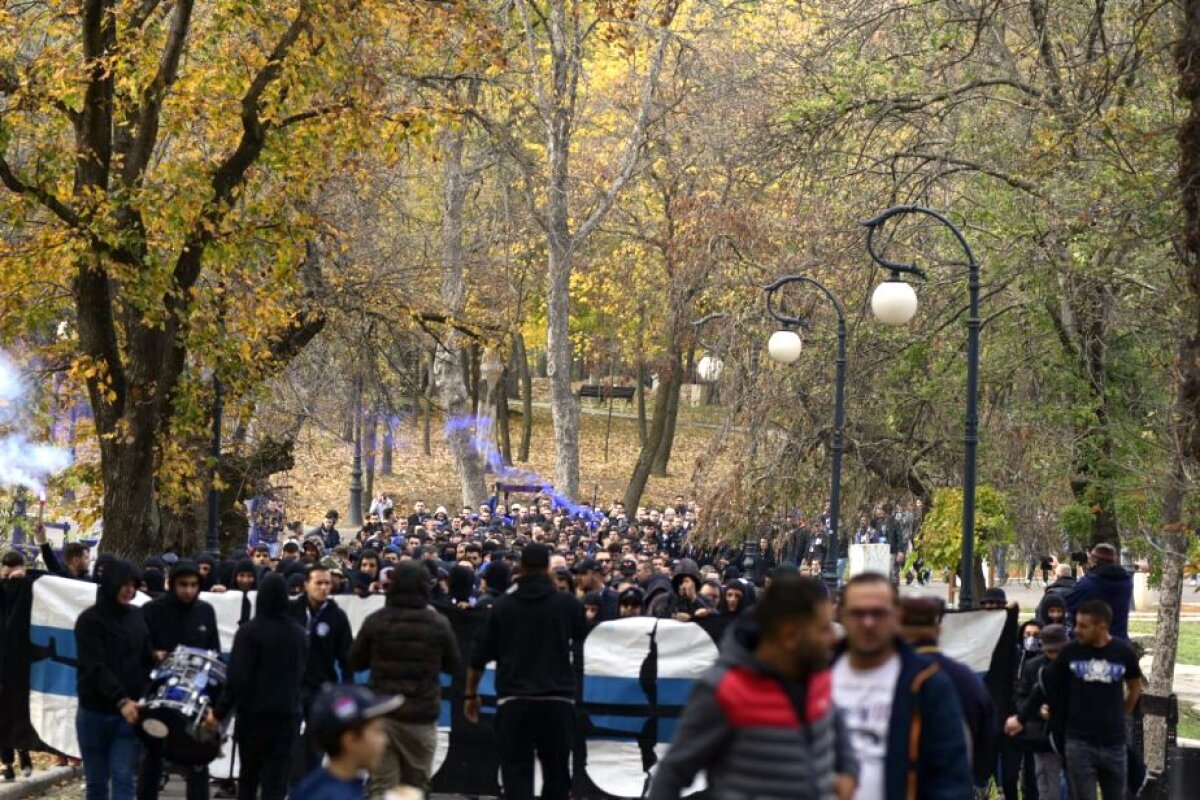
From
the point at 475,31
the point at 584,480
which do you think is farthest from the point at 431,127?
the point at 584,480

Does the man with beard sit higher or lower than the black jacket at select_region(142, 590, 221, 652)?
higher

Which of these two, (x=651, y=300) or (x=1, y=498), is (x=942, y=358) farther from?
(x=651, y=300)

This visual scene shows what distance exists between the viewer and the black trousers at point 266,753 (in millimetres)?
11250

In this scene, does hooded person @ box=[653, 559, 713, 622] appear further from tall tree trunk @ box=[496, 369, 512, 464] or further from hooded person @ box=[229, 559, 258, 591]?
tall tree trunk @ box=[496, 369, 512, 464]

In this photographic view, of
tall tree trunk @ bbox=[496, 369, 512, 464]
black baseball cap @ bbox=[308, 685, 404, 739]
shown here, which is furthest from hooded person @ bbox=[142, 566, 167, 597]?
tall tree trunk @ bbox=[496, 369, 512, 464]

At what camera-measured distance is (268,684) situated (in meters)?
11.1

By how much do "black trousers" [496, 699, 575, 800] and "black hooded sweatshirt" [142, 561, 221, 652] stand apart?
195cm

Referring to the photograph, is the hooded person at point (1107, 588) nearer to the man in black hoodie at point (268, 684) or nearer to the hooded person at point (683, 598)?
the hooded person at point (683, 598)

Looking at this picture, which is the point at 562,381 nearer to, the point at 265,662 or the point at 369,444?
the point at 369,444

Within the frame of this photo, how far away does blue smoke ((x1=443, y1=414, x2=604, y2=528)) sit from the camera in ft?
143

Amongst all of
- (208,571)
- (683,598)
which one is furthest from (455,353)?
(683,598)

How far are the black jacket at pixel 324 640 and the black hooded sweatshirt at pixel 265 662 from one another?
3.05 ft

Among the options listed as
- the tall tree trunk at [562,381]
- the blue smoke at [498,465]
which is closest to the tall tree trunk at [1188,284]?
the blue smoke at [498,465]

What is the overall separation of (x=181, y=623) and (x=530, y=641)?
2304mm
